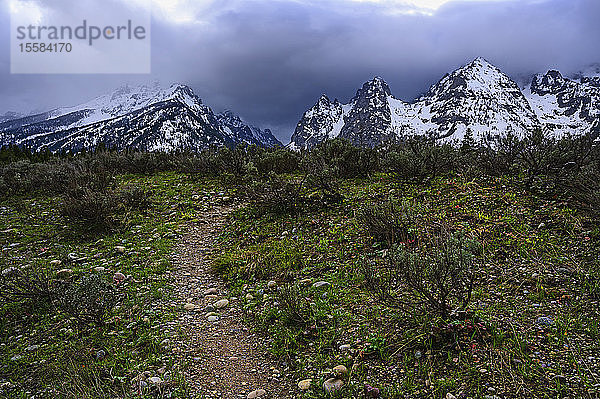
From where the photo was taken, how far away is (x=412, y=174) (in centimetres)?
1240

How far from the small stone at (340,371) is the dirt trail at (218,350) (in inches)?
24.2

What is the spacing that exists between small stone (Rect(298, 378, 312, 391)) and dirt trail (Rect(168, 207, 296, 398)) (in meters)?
0.13

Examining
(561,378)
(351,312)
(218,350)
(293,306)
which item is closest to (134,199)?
(218,350)

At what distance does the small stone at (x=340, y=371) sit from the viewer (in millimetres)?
4427

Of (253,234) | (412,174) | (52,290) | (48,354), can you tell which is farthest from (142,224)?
(412,174)

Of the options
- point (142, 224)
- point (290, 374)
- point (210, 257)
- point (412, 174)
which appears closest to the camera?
point (290, 374)

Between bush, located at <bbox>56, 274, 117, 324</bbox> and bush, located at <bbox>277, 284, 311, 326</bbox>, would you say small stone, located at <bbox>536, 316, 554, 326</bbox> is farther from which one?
bush, located at <bbox>56, 274, 117, 324</bbox>

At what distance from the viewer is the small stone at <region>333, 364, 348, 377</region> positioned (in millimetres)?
4427

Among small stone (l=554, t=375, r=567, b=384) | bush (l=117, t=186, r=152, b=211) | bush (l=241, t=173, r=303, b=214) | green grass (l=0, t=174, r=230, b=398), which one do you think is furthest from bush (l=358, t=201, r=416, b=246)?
bush (l=117, t=186, r=152, b=211)

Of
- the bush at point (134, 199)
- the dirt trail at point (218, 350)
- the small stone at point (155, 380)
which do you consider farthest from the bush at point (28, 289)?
the bush at point (134, 199)

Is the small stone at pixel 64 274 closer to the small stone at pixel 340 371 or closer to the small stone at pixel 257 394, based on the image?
the small stone at pixel 257 394

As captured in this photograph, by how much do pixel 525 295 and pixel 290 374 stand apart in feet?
12.8

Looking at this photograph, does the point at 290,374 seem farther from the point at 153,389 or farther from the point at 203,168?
the point at 203,168

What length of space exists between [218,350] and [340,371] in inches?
79.6
